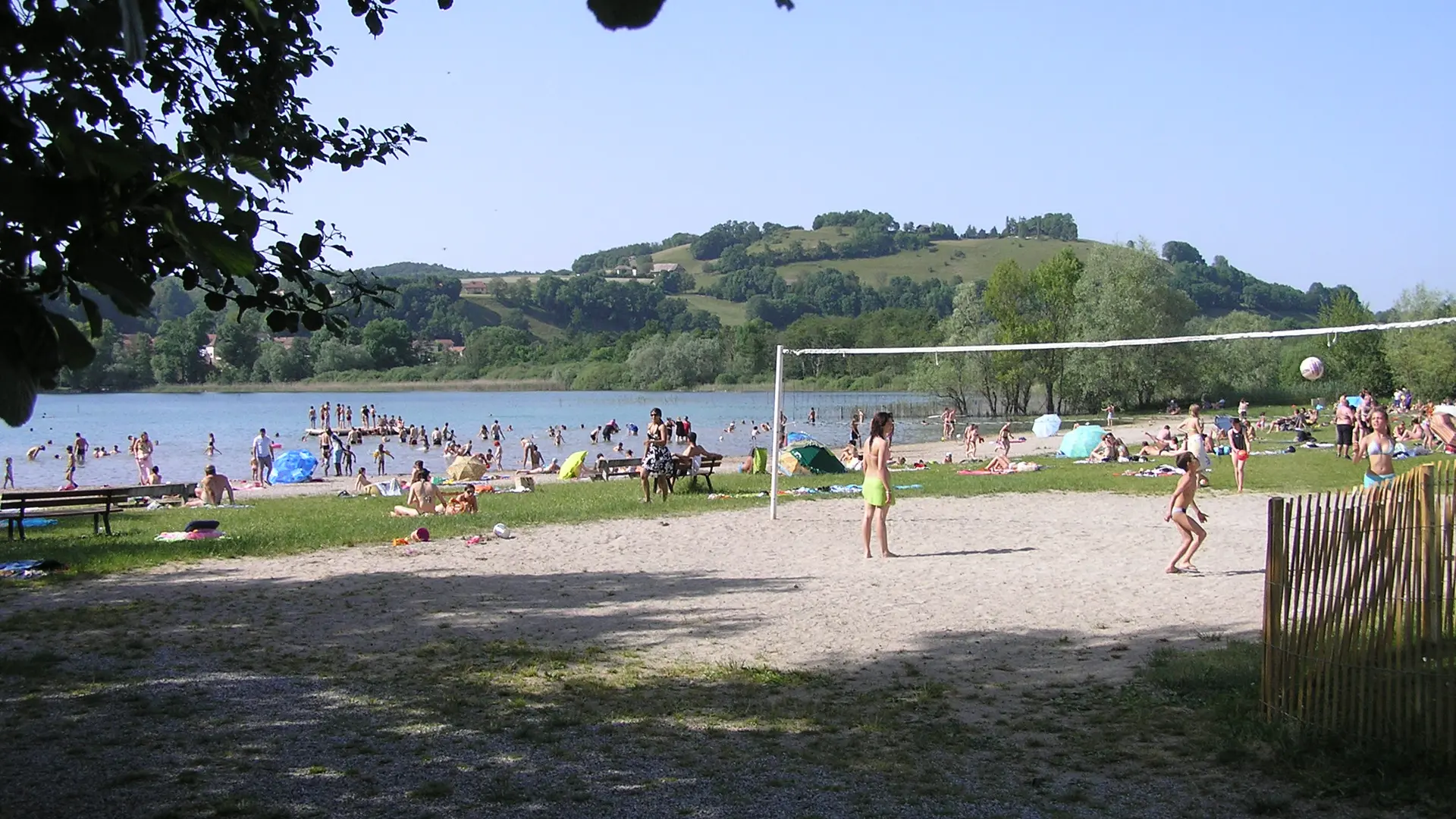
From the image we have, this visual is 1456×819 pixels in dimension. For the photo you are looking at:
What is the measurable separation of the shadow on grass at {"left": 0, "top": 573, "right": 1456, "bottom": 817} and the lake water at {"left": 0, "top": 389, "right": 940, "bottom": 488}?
48.6 feet

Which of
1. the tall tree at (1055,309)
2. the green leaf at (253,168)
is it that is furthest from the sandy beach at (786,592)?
the tall tree at (1055,309)

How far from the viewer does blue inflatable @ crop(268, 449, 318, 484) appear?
3159 centimetres

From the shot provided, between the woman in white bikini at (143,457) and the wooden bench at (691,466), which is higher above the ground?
the wooden bench at (691,466)

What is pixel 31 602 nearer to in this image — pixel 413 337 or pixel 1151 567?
pixel 1151 567

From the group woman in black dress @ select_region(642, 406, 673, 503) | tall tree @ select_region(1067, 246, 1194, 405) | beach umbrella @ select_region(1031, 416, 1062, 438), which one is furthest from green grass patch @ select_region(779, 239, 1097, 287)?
woman in black dress @ select_region(642, 406, 673, 503)

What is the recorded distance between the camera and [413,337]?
409ft

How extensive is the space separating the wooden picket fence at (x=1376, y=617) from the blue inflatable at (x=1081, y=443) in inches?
970

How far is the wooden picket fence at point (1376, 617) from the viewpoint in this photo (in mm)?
4945

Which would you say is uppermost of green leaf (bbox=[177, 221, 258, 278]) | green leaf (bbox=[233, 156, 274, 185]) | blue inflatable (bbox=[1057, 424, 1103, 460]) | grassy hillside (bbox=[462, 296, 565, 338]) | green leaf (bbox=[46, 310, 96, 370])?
grassy hillside (bbox=[462, 296, 565, 338])

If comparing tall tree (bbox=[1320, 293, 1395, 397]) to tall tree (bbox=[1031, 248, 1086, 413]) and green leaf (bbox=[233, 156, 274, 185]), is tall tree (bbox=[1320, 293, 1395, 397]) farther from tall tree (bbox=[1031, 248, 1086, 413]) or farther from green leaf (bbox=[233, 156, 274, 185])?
green leaf (bbox=[233, 156, 274, 185])

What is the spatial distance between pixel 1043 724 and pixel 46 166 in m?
5.31

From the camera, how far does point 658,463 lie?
17422 mm

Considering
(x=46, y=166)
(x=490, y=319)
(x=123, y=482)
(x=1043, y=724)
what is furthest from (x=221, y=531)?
(x=490, y=319)

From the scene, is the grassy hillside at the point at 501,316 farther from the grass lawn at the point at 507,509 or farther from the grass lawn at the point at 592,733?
the grass lawn at the point at 592,733
